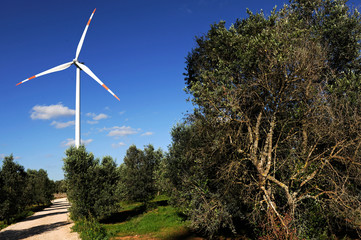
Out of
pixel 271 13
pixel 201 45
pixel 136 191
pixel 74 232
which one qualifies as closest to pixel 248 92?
pixel 271 13

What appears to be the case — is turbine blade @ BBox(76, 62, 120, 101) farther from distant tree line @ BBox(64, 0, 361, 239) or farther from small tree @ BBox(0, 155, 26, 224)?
small tree @ BBox(0, 155, 26, 224)

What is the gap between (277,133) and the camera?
15711mm

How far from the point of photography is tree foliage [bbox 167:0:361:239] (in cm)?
→ 1217

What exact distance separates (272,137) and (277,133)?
449 mm

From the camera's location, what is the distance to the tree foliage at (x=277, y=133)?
39.9 feet

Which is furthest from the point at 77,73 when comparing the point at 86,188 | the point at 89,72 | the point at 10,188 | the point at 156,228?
the point at 156,228

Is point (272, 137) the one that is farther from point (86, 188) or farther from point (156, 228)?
point (86, 188)

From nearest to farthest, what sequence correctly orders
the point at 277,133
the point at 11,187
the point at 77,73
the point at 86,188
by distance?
the point at 277,133 < the point at 86,188 < the point at 77,73 < the point at 11,187

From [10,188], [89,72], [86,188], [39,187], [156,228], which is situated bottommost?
[156,228]

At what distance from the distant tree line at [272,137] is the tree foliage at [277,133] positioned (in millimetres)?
96

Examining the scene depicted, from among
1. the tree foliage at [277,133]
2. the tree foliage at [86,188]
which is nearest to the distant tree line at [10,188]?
the tree foliage at [86,188]

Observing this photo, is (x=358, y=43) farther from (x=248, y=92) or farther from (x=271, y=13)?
(x=248, y=92)

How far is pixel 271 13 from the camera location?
57.1ft

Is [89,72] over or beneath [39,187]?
over
